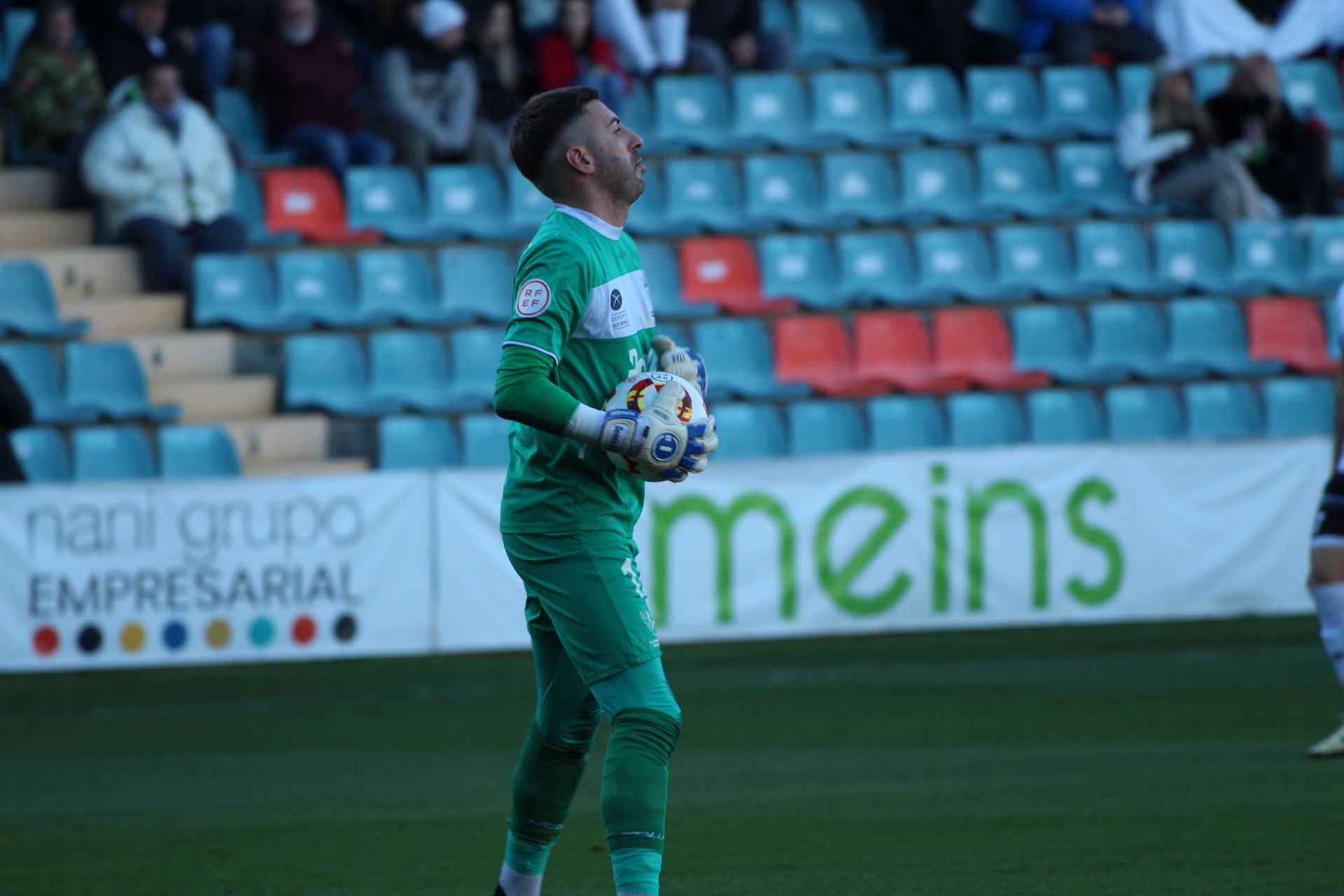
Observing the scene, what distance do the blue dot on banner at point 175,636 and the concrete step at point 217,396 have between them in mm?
2647

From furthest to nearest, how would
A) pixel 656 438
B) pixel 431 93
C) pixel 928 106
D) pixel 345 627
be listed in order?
pixel 928 106
pixel 431 93
pixel 345 627
pixel 656 438

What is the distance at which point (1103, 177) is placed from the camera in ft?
56.3

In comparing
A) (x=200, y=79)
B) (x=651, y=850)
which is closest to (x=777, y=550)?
(x=200, y=79)

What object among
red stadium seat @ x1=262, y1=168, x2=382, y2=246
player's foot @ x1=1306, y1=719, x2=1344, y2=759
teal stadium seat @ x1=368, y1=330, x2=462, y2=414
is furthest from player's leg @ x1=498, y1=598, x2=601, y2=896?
red stadium seat @ x1=262, y1=168, x2=382, y2=246

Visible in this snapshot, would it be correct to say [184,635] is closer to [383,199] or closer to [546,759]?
[383,199]

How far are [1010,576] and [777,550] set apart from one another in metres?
1.60

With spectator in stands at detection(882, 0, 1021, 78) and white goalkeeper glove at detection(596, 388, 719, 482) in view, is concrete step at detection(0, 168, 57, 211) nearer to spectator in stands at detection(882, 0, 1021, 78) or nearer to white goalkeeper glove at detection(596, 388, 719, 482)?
spectator in stands at detection(882, 0, 1021, 78)

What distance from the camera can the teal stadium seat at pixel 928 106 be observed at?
17.2m

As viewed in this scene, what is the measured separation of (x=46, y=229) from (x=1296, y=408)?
10263mm

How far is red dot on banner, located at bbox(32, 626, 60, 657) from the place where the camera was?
11.2 meters

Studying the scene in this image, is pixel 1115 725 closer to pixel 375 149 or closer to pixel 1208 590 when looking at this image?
pixel 1208 590

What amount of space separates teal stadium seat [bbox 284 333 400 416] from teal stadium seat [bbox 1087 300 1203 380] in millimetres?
5988

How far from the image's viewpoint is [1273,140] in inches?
669

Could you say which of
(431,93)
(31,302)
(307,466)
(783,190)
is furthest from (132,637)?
(783,190)
